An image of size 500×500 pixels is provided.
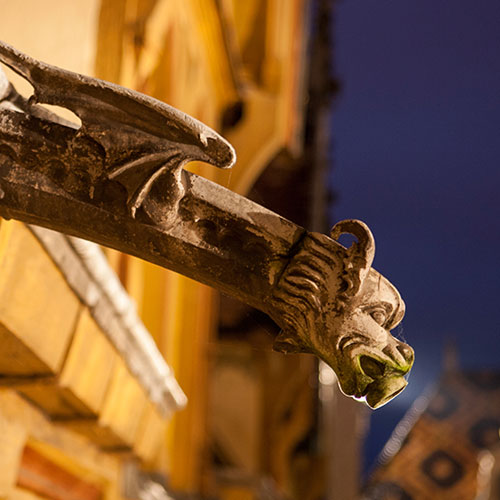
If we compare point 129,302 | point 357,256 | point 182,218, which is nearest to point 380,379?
point 357,256

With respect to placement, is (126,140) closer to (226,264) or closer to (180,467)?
(226,264)

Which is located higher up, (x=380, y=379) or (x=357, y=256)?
(x=357, y=256)

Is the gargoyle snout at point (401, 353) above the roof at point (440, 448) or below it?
above

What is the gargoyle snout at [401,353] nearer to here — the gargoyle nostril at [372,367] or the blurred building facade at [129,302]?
the gargoyle nostril at [372,367]

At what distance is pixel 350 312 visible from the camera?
965 mm

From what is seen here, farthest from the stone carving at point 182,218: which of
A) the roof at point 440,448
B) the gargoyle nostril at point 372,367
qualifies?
the roof at point 440,448

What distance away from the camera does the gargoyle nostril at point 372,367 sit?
0.97 metres

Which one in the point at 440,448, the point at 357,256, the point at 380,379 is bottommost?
the point at 440,448

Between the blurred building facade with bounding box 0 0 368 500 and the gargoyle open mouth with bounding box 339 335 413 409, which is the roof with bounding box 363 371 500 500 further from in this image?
the gargoyle open mouth with bounding box 339 335 413 409

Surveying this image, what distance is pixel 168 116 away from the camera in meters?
0.97

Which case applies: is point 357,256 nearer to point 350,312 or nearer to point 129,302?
point 350,312

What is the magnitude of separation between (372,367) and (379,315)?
2.7 inches

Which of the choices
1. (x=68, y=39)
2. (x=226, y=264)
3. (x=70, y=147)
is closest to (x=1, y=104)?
(x=70, y=147)

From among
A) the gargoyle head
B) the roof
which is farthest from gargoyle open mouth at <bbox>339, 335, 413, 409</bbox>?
the roof
